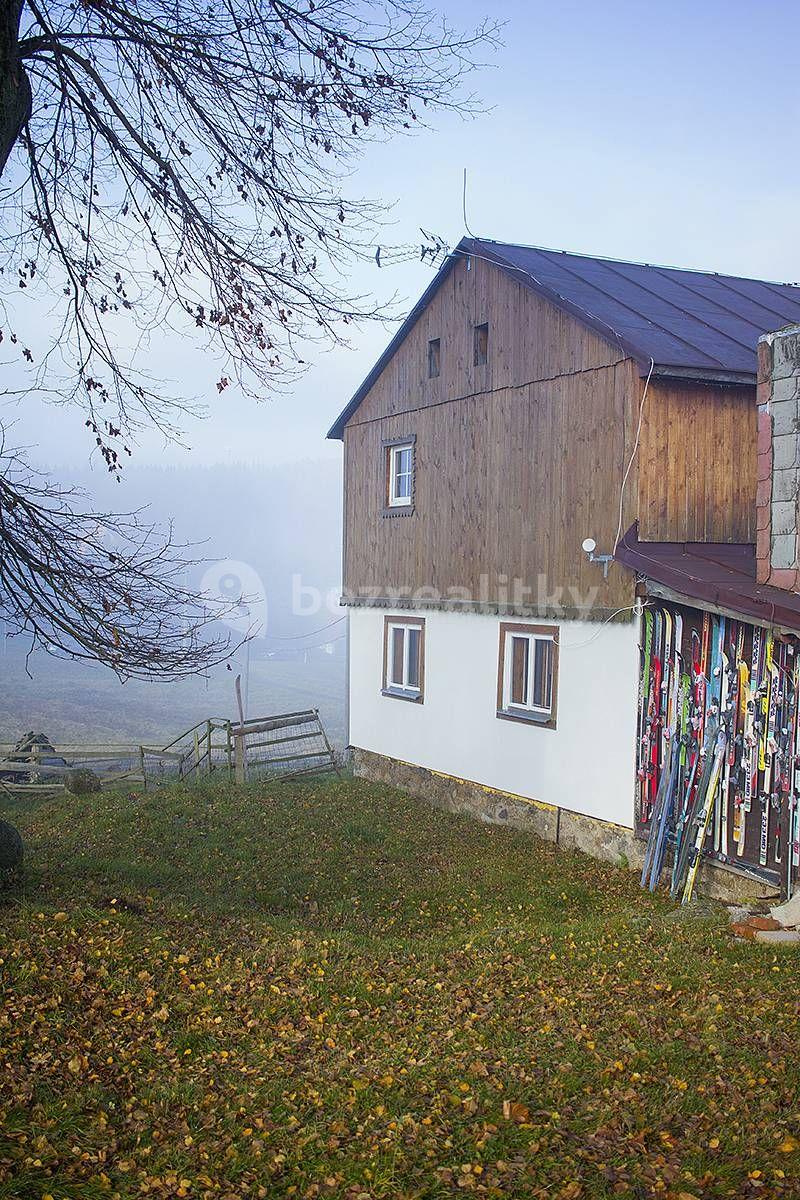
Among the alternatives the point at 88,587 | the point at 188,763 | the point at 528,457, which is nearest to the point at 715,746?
the point at 528,457

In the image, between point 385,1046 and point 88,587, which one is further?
point 88,587

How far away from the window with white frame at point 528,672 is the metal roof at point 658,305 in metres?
4.13

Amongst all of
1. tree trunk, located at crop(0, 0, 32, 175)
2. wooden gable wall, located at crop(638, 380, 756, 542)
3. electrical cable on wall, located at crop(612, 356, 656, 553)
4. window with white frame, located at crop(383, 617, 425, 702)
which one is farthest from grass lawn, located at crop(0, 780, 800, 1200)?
window with white frame, located at crop(383, 617, 425, 702)

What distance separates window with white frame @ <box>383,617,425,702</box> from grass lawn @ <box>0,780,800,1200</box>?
6.67 m

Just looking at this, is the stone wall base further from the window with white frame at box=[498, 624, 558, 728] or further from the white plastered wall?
the window with white frame at box=[498, 624, 558, 728]

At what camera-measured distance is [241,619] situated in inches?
3196

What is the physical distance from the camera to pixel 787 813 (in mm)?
10070

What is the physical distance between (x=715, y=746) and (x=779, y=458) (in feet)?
10.7

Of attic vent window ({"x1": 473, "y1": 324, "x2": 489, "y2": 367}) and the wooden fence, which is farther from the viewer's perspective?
the wooden fence

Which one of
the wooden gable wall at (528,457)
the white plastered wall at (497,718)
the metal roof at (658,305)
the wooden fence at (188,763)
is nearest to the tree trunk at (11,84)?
the metal roof at (658,305)

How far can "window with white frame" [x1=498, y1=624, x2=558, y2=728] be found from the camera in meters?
14.2

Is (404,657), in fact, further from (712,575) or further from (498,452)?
(712,575)

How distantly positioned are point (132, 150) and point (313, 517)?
425ft

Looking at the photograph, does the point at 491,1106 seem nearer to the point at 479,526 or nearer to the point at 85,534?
the point at 85,534
